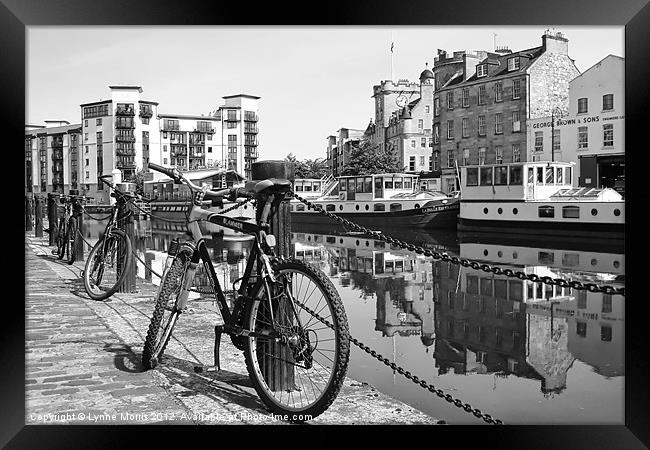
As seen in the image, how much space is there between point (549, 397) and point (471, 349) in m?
1.17

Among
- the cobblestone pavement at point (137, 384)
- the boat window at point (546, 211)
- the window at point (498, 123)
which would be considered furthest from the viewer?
the boat window at point (546, 211)

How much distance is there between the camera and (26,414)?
267cm

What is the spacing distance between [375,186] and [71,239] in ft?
54.0

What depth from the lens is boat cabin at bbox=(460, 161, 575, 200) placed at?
1855cm

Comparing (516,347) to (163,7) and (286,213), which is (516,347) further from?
(163,7)

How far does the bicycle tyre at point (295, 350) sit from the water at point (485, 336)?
22.2 inches

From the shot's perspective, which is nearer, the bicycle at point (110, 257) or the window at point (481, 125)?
the bicycle at point (110, 257)

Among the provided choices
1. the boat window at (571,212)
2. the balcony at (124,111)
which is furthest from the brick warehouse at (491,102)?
the balcony at (124,111)

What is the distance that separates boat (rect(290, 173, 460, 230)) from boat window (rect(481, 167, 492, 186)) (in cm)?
171

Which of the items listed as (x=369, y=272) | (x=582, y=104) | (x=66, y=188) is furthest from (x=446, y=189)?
(x=66, y=188)

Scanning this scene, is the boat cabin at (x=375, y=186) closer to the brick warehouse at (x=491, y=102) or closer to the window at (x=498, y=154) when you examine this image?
the brick warehouse at (x=491, y=102)

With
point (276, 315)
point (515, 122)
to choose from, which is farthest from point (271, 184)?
point (515, 122)

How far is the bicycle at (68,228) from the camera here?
745 centimetres

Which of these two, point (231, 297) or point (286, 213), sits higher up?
point (286, 213)
